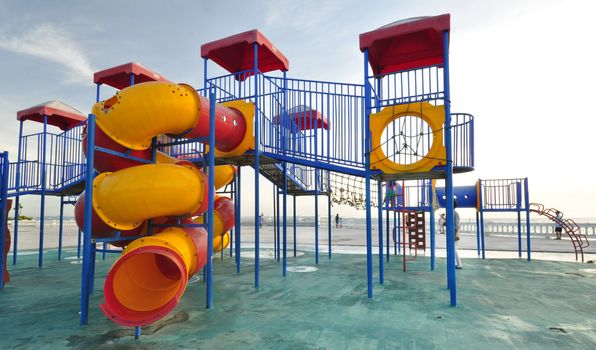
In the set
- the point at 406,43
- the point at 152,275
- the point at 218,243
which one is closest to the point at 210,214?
the point at 152,275

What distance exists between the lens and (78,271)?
37.2 feet

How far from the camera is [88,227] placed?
18.4ft

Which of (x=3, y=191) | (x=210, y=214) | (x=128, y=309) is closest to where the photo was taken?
(x=128, y=309)

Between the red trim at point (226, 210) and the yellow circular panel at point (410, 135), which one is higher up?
the yellow circular panel at point (410, 135)

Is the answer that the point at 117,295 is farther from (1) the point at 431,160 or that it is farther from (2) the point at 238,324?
(1) the point at 431,160

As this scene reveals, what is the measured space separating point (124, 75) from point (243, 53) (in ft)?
15.4

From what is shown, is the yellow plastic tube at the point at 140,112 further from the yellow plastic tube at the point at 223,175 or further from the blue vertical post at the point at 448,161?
the yellow plastic tube at the point at 223,175

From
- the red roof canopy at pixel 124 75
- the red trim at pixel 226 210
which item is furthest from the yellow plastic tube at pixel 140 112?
the red roof canopy at pixel 124 75

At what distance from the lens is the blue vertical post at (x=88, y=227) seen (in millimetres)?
5602

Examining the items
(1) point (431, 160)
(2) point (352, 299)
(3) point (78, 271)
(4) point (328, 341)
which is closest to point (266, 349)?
(4) point (328, 341)

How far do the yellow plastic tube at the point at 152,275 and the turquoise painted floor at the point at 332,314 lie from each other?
37 cm

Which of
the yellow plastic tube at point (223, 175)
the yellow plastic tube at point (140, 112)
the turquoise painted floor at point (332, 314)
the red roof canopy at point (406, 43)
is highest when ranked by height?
the red roof canopy at point (406, 43)

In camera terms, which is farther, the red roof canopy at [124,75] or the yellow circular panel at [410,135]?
the red roof canopy at [124,75]

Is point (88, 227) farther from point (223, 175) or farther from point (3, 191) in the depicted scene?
point (223, 175)
